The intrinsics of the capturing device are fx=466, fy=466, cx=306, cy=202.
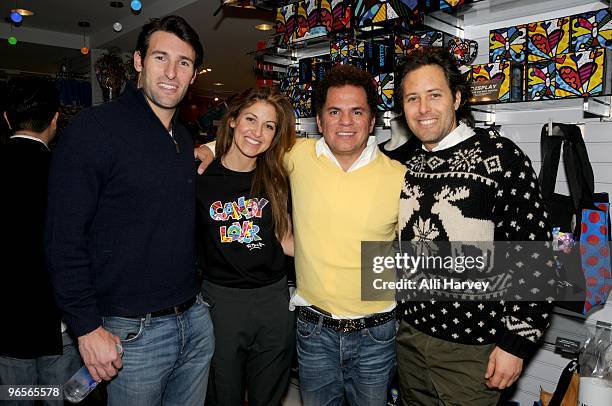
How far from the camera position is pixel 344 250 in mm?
2010

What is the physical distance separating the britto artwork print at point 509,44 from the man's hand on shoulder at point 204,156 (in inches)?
58.1

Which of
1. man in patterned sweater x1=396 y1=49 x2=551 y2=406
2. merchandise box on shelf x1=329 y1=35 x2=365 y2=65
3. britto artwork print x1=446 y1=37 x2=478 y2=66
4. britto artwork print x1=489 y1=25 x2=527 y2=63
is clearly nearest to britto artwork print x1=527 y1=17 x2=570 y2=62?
britto artwork print x1=489 y1=25 x2=527 y2=63

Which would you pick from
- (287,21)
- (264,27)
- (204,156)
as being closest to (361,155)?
(204,156)

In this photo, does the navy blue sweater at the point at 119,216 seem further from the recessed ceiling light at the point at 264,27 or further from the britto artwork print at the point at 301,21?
the recessed ceiling light at the point at 264,27

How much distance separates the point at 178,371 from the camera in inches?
74.9

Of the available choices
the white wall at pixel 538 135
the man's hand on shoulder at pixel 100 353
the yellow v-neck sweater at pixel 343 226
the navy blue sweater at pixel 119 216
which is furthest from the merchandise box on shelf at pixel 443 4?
the man's hand on shoulder at pixel 100 353

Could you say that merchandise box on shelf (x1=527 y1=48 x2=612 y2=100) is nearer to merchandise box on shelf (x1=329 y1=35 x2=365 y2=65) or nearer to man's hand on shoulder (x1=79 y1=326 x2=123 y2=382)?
merchandise box on shelf (x1=329 y1=35 x2=365 y2=65)

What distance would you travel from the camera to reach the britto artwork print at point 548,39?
6.93 feet

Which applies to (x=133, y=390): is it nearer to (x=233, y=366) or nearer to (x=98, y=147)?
(x=233, y=366)

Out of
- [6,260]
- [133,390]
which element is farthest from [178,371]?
[6,260]

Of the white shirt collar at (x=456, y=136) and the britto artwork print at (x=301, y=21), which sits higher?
the britto artwork print at (x=301, y=21)

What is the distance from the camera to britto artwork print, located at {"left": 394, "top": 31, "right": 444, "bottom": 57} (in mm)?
2525

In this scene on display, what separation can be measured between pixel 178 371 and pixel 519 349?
4.28 ft

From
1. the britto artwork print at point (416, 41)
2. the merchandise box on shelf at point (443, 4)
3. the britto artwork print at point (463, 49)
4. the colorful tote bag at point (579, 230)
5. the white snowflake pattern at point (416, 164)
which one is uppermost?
the merchandise box on shelf at point (443, 4)
